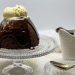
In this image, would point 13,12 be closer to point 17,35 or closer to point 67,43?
point 17,35

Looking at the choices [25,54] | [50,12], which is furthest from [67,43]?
[50,12]

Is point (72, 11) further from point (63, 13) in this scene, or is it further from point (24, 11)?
point (24, 11)

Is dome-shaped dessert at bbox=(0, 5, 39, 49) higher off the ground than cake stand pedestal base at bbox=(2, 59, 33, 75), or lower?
higher

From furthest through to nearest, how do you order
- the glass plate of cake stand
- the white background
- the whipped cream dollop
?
the white background, the whipped cream dollop, the glass plate of cake stand

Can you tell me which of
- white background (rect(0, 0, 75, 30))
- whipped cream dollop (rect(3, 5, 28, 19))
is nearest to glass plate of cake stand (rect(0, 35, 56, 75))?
whipped cream dollop (rect(3, 5, 28, 19))

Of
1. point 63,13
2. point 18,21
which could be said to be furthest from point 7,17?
point 63,13

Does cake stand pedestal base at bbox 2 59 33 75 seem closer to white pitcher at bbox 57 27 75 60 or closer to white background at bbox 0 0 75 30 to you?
white pitcher at bbox 57 27 75 60
